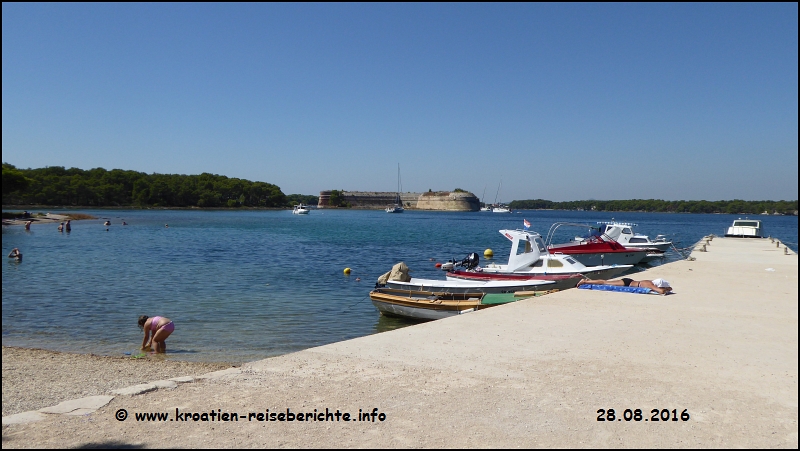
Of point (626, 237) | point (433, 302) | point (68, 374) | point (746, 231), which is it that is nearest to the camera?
point (68, 374)

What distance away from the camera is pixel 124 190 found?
15675 centimetres

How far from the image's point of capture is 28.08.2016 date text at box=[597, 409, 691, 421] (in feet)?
20.0

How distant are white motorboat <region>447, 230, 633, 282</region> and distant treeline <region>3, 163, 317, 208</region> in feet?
400

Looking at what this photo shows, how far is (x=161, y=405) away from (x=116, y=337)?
346 inches

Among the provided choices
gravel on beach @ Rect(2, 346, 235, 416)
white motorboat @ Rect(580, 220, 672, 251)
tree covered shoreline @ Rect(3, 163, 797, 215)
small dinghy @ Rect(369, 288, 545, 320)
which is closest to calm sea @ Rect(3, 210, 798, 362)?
small dinghy @ Rect(369, 288, 545, 320)

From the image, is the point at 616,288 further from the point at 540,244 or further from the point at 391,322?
the point at 540,244

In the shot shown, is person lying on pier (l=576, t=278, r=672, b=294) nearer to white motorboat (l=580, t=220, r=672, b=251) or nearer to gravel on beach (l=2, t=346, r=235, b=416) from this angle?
gravel on beach (l=2, t=346, r=235, b=416)

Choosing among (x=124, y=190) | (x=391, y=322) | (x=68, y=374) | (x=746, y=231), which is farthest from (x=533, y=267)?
(x=124, y=190)

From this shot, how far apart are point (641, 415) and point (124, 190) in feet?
559

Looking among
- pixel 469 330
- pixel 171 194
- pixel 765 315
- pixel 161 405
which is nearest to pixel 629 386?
pixel 469 330

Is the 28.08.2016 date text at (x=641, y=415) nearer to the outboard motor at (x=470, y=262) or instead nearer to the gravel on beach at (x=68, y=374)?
the gravel on beach at (x=68, y=374)

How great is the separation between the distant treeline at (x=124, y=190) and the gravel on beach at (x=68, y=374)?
125 m

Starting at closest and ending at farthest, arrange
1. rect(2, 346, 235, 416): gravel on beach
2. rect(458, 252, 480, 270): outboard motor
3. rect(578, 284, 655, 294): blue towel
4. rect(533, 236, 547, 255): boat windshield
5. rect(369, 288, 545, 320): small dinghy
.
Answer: rect(2, 346, 235, 416): gravel on beach < rect(578, 284, 655, 294): blue towel < rect(369, 288, 545, 320): small dinghy < rect(533, 236, 547, 255): boat windshield < rect(458, 252, 480, 270): outboard motor

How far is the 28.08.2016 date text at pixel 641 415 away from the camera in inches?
241
